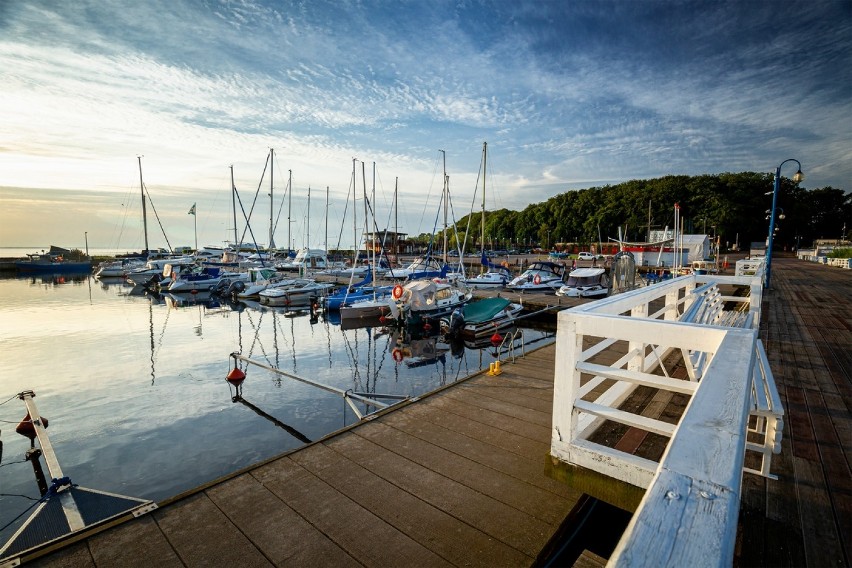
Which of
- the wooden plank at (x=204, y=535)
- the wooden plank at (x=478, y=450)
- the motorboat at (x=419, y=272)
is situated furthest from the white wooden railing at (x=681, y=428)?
the motorboat at (x=419, y=272)

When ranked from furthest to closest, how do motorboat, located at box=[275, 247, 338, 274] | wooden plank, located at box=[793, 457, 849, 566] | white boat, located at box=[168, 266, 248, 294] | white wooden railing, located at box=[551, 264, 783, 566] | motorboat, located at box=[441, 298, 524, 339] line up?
motorboat, located at box=[275, 247, 338, 274] < white boat, located at box=[168, 266, 248, 294] < motorboat, located at box=[441, 298, 524, 339] < wooden plank, located at box=[793, 457, 849, 566] < white wooden railing, located at box=[551, 264, 783, 566]

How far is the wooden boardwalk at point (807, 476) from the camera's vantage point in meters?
2.89

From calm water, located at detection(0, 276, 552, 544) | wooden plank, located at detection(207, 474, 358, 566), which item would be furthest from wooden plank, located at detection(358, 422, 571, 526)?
calm water, located at detection(0, 276, 552, 544)

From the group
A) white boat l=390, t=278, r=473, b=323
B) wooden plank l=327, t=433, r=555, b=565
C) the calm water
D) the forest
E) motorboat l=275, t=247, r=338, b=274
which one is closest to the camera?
wooden plank l=327, t=433, r=555, b=565

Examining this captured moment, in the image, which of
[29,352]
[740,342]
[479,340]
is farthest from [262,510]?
[29,352]

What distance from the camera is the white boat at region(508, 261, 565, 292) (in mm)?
30016

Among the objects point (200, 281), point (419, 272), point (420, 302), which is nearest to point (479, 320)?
point (420, 302)

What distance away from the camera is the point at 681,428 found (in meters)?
1.27

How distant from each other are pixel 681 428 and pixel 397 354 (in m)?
15.5

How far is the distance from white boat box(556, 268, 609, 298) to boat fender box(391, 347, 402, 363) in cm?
1448

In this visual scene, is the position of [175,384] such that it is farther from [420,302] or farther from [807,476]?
[807,476]

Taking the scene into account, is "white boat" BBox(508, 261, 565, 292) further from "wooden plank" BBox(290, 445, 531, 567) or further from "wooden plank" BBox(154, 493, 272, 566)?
"wooden plank" BBox(154, 493, 272, 566)

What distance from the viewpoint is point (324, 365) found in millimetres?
15117

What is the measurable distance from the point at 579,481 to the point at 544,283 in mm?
28179
